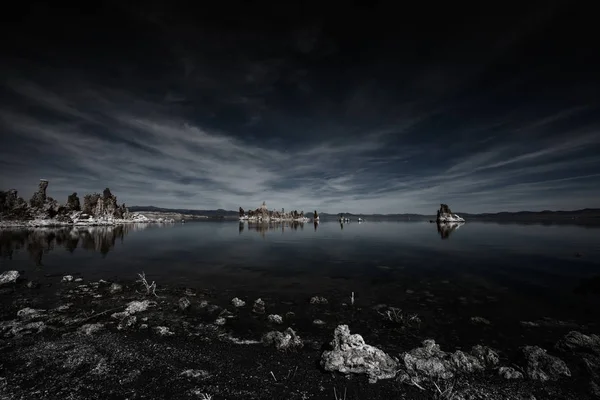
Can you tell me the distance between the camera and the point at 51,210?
12562cm

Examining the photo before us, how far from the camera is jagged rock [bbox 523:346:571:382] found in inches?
392

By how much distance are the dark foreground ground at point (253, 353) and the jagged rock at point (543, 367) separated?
0.04m

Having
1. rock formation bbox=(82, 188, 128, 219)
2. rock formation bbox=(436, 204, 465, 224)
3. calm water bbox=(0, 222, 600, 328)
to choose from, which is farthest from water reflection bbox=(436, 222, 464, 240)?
rock formation bbox=(82, 188, 128, 219)

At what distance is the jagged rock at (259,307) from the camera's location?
17.4 m

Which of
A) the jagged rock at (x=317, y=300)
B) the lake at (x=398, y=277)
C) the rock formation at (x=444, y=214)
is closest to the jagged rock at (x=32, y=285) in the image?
the lake at (x=398, y=277)

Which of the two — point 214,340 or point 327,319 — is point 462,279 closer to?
point 327,319

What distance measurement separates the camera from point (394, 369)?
10320 mm

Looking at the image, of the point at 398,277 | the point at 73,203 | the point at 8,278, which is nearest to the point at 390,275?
the point at 398,277

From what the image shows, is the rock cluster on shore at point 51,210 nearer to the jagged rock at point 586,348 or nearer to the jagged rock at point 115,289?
the jagged rock at point 115,289

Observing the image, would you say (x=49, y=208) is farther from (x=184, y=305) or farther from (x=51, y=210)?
(x=184, y=305)

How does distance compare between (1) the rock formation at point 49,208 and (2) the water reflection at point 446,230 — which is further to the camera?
(1) the rock formation at point 49,208

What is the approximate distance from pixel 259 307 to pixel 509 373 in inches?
563

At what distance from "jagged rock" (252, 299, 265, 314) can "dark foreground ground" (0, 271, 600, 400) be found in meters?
0.11

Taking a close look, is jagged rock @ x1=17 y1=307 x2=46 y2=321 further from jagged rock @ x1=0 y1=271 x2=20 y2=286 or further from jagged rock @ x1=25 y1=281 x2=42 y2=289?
jagged rock @ x1=0 y1=271 x2=20 y2=286
